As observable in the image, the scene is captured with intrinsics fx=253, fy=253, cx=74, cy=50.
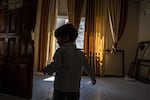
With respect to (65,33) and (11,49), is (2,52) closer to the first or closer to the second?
(11,49)

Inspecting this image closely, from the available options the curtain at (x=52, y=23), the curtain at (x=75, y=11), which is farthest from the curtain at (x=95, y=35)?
the curtain at (x=52, y=23)

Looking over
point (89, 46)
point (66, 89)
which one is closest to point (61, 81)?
point (66, 89)

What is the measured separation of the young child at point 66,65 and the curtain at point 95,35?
19.0ft

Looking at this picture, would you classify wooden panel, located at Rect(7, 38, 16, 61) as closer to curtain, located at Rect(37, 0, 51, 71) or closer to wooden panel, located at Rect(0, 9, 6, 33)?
wooden panel, located at Rect(0, 9, 6, 33)

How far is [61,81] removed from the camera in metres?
1.88

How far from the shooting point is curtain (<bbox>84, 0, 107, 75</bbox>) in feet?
25.3

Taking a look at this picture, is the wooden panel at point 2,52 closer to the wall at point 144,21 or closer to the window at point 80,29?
the window at point 80,29

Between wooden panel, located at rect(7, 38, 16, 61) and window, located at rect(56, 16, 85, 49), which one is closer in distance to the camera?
wooden panel, located at rect(7, 38, 16, 61)

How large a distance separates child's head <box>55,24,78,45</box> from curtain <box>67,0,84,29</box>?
5.82m

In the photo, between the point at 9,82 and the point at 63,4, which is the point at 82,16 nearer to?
the point at 63,4

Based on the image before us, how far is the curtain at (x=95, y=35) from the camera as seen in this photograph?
7.70m

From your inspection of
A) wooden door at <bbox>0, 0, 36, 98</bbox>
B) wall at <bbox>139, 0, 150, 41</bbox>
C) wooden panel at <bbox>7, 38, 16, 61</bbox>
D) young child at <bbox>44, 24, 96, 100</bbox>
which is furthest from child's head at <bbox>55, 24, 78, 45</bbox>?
wall at <bbox>139, 0, 150, 41</bbox>

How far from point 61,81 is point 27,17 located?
2.26 m

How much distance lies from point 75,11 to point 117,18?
4.34 feet
